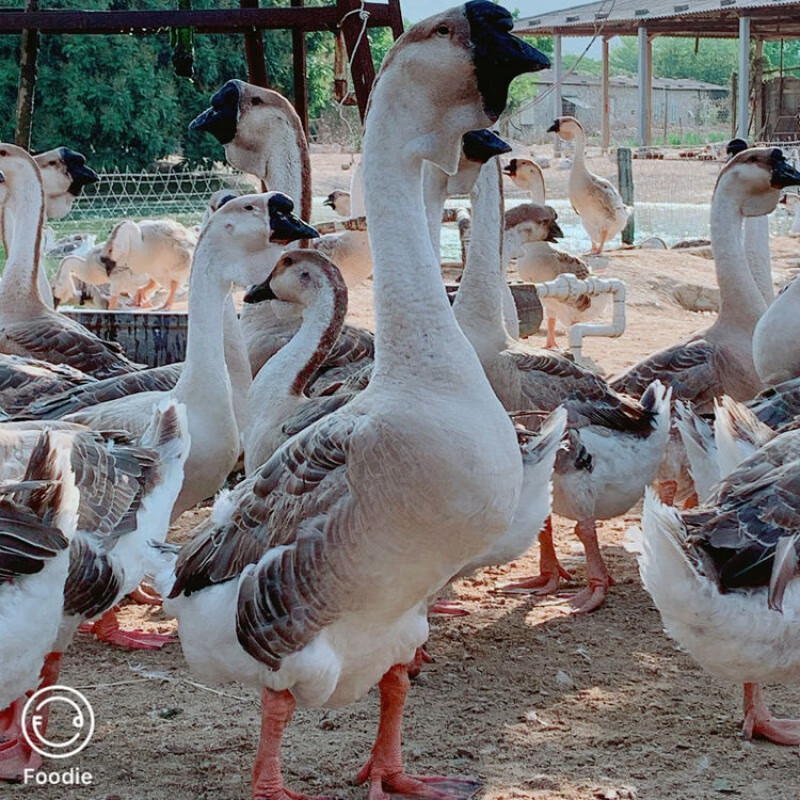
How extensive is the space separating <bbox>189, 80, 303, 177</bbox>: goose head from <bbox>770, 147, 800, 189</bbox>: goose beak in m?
2.74

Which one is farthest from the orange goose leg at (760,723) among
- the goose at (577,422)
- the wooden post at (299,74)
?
the wooden post at (299,74)

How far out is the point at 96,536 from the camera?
4129 mm

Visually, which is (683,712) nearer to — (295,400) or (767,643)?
(767,643)

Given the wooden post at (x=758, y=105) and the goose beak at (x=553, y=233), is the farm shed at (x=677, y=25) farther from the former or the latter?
the goose beak at (x=553, y=233)

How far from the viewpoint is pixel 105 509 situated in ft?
13.8

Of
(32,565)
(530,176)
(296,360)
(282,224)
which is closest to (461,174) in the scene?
(282,224)

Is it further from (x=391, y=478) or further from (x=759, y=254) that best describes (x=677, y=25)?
(x=391, y=478)

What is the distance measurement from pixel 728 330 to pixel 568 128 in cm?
1310

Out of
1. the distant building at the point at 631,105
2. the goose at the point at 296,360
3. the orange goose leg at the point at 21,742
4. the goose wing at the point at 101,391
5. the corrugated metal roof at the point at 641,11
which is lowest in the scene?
the orange goose leg at the point at 21,742

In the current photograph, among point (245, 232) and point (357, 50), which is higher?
point (357, 50)

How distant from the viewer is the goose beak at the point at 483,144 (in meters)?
4.66

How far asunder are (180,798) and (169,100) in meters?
31.8

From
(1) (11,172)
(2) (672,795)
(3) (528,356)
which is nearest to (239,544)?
(2) (672,795)

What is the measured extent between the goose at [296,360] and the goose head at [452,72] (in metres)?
1.71
